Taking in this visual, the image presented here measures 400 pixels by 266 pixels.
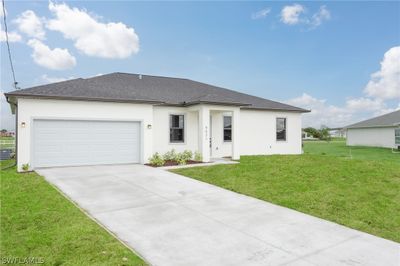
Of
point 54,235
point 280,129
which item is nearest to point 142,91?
point 280,129

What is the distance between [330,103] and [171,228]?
23958 mm

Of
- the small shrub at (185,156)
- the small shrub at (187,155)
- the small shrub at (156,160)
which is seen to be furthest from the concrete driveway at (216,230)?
the small shrub at (187,155)

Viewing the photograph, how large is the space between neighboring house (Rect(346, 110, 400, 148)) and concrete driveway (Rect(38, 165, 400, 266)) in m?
28.8

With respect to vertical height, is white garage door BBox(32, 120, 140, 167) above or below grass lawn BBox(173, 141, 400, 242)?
above

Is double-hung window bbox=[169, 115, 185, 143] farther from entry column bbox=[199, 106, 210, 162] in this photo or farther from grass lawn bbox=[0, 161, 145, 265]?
grass lawn bbox=[0, 161, 145, 265]

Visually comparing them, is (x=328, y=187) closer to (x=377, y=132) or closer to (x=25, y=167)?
(x=25, y=167)

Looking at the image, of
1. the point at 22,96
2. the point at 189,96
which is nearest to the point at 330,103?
the point at 189,96

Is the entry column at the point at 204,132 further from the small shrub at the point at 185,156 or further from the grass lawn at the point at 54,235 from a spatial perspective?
the grass lawn at the point at 54,235

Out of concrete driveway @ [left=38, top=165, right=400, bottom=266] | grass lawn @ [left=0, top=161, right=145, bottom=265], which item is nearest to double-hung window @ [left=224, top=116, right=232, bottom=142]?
concrete driveway @ [left=38, top=165, right=400, bottom=266]

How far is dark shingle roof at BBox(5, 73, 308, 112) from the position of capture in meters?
12.9

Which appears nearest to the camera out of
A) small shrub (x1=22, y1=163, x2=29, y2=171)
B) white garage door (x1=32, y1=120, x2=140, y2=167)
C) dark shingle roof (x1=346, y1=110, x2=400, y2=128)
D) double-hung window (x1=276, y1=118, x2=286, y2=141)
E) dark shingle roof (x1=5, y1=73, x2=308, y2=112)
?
small shrub (x1=22, y1=163, x2=29, y2=171)

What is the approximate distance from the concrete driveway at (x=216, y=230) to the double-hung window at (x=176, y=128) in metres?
7.03

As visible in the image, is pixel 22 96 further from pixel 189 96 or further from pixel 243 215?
pixel 243 215

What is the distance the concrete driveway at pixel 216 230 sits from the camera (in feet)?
14.4
